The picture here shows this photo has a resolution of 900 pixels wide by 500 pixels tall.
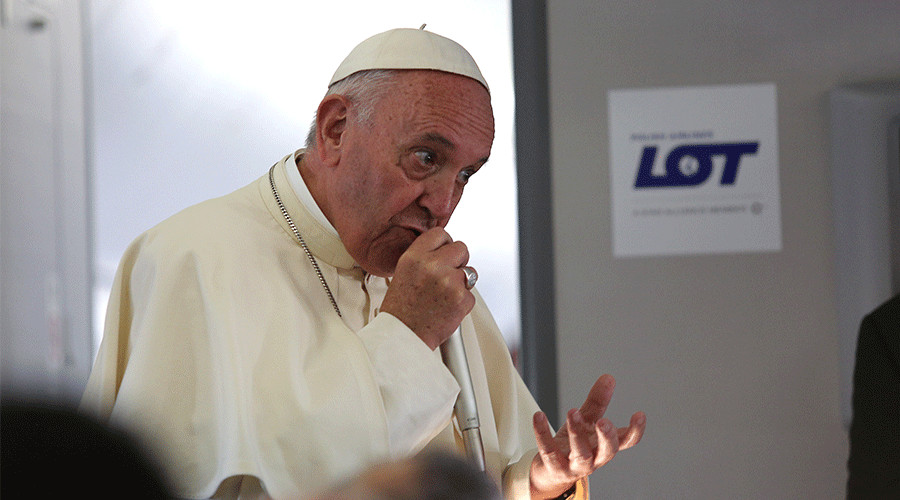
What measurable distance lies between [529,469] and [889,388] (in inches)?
61.4

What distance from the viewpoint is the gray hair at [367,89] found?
2.02 m

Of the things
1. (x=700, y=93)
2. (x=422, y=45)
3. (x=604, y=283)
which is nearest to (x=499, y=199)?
(x=604, y=283)

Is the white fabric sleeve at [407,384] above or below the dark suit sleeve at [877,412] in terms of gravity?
above

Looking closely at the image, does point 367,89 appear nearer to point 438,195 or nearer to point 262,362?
point 438,195

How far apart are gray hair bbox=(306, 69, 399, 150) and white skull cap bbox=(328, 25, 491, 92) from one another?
0.01 m

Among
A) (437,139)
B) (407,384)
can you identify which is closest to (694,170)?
(437,139)

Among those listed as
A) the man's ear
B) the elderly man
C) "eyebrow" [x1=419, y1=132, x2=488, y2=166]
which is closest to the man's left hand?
the elderly man

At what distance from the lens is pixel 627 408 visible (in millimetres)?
3580

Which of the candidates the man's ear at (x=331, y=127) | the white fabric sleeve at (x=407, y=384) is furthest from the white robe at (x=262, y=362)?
the man's ear at (x=331, y=127)

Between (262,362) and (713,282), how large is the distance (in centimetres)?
228

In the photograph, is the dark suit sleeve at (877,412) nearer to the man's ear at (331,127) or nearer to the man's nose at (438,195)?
the man's nose at (438,195)

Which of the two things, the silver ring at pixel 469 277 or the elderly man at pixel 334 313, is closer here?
the elderly man at pixel 334 313

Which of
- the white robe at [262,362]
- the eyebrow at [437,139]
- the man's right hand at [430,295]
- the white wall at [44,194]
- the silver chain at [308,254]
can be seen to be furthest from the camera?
the white wall at [44,194]

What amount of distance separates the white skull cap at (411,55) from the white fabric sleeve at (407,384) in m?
0.60
